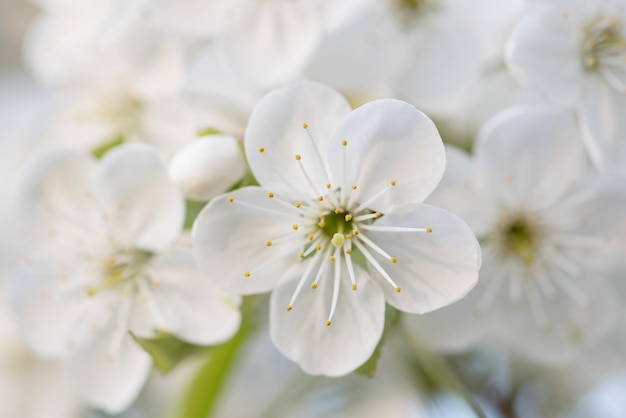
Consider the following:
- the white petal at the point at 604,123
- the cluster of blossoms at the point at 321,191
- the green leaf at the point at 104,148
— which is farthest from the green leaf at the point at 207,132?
the white petal at the point at 604,123

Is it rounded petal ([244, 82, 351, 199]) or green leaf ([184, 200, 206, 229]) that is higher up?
rounded petal ([244, 82, 351, 199])

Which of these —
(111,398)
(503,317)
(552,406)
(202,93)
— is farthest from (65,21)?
(552,406)

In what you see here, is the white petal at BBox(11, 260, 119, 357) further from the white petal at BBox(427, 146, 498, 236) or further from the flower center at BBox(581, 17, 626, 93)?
the flower center at BBox(581, 17, 626, 93)

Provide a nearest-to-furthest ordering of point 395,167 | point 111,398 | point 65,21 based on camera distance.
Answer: point 395,167 → point 111,398 → point 65,21

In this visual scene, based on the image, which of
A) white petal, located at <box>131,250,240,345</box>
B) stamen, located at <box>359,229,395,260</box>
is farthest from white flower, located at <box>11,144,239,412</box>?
stamen, located at <box>359,229,395,260</box>

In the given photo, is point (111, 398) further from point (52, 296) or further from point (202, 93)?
point (202, 93)

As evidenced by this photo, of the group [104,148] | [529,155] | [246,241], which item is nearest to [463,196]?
[529,155]
